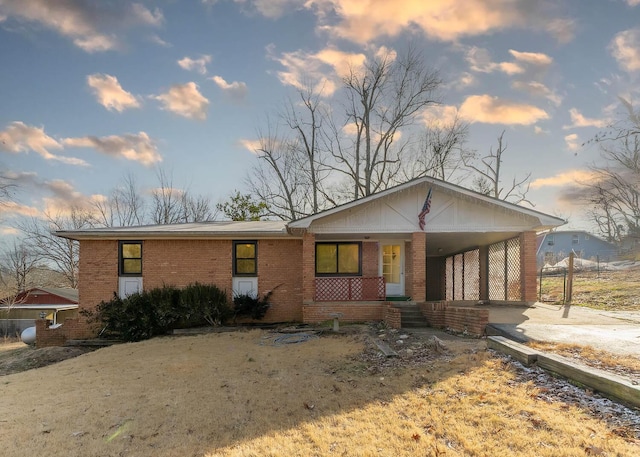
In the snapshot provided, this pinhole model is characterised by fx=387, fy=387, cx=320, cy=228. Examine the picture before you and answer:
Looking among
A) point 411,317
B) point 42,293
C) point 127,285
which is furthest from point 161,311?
point 42,293

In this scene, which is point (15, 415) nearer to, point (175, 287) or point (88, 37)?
point (175, 287)

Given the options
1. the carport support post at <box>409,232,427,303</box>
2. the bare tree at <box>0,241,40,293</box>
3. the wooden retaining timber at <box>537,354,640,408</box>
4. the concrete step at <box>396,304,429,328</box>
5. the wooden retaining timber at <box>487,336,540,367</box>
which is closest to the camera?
the wooden retaining timber at <box>537,354,640,408</box>

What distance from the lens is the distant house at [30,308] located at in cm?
2628

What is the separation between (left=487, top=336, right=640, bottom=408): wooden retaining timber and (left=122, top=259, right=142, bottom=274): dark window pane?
12.9 metres

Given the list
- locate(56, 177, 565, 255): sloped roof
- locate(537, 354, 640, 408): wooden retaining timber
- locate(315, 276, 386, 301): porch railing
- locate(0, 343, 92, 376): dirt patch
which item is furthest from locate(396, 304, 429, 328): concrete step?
locate(0, 343, 92, 376): dirt patch

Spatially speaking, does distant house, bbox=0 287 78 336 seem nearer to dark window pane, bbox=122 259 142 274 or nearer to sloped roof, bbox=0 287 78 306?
sloped roof, bbox=0 287 78 306

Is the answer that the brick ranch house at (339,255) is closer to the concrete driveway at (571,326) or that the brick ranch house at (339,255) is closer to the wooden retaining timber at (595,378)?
the concrete driveway at (571,326)

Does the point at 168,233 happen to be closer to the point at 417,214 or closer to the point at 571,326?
the point at 417,214

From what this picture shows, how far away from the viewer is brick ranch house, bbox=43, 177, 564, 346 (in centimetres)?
1301

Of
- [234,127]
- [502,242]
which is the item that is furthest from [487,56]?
[234,127]

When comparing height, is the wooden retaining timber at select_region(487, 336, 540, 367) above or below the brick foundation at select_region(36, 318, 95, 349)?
above

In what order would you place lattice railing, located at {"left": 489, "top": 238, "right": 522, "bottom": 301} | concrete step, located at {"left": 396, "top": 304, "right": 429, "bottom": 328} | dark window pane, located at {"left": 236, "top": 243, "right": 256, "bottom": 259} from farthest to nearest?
dark window pane, located at {"left": 236, "top": 243, "right": 256, "bottom": 259} → lattice railing, located at {"left": 489, "top": 238, "right": 522, "bottom": 301} → concrete step, located at {"left": 396, "top": 304, "right": 429, "bottom": 328}

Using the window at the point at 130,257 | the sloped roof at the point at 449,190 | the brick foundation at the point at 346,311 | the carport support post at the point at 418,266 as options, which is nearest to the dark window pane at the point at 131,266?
the window at the point at 130,257

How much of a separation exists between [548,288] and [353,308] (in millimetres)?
14270
